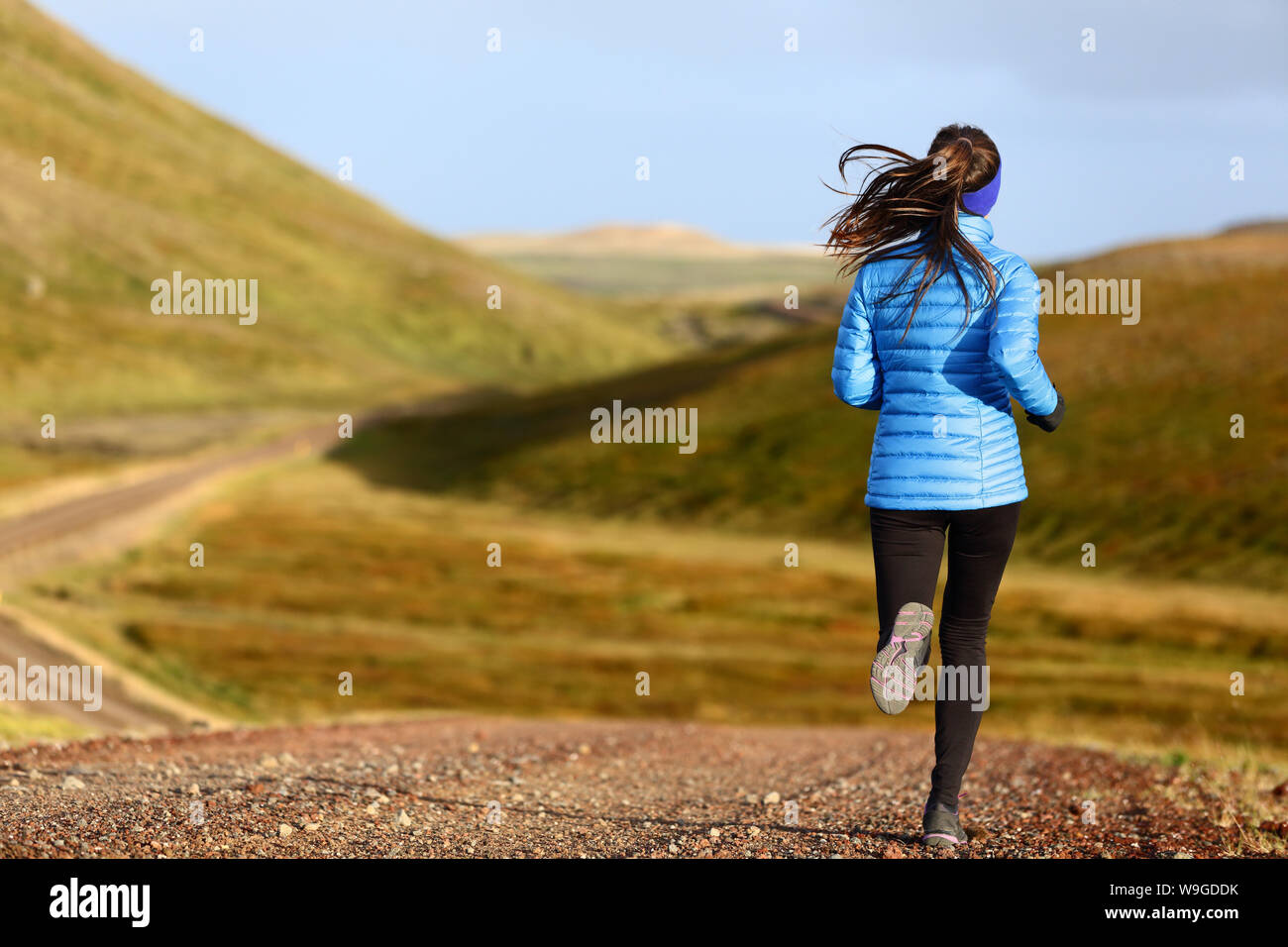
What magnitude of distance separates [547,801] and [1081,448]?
209 feet

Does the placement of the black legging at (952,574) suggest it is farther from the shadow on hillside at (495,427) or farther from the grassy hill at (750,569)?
the shadow on hillside at (495,427)

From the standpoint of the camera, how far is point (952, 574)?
782 centimetres

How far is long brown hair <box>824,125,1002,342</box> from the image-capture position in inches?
294

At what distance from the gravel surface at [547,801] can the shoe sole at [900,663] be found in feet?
3.02

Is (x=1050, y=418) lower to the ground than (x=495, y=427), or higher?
lower

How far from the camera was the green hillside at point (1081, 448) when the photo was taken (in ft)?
193

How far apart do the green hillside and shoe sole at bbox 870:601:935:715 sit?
162 feet

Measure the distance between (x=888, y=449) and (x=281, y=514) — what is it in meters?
68.1

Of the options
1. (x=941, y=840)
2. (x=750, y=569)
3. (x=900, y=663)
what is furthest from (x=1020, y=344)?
(x=750, y=569)

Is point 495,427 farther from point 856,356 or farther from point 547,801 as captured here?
point 856,356

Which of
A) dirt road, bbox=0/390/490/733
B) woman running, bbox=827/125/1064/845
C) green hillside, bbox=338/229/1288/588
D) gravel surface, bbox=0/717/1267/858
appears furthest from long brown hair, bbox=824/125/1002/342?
green hillside, bbox=338/229/1288/588

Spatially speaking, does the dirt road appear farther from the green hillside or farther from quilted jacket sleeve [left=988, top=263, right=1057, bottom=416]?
the green hillside

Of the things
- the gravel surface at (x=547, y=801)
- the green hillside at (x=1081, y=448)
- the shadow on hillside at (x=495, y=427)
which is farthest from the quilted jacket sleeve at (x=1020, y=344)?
the shadow on hillside at (x=495, y=427)
